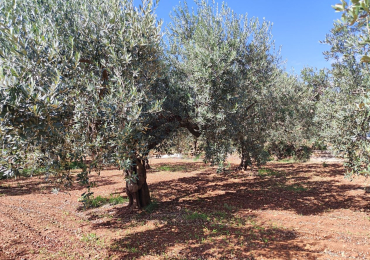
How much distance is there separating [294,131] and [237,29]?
15716 millimetres

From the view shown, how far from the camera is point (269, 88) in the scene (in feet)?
53.3

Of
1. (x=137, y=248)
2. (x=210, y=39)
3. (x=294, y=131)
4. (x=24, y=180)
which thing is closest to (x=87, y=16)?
(x=210, y=39)

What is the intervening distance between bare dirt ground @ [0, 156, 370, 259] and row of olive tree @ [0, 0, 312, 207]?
1.86m

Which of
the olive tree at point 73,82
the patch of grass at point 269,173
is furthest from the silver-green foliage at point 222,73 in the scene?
the patch of grass at point 269,173

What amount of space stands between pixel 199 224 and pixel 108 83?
6583 mm

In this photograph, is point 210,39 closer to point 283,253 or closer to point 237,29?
point 237,29

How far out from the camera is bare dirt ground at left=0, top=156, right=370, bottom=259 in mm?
7488

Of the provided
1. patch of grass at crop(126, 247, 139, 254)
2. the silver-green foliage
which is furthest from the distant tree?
patch of grass at crop(126, 247, 139, 254)

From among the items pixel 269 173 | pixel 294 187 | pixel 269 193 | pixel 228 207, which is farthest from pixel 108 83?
pixel 269 173

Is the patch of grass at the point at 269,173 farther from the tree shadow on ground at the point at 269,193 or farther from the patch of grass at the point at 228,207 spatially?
the patch of grass at the point at 228,207

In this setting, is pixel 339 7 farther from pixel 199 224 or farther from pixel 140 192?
pixel 140 192

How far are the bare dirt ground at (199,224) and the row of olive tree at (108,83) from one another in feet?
6.11

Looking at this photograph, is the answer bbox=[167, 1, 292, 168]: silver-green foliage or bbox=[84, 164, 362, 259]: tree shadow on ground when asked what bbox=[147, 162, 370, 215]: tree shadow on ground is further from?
bbox=[167, 1, 292, 168]: silver-green foliage

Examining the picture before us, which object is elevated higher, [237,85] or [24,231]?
[237,85]
